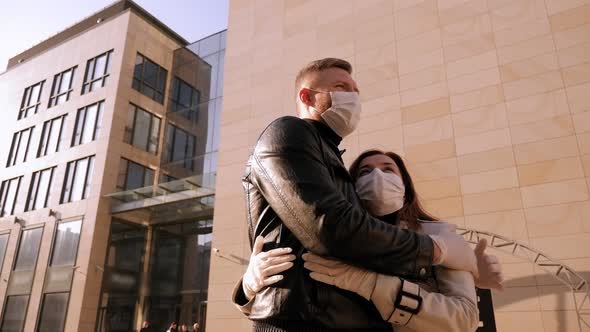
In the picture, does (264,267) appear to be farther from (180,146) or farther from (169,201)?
(180,146)

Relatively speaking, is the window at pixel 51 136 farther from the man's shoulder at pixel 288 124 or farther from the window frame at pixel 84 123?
the man's shoulder at pixel 288 124

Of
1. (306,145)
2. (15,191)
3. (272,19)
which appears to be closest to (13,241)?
(15,191)

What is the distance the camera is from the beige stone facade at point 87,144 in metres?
20.8

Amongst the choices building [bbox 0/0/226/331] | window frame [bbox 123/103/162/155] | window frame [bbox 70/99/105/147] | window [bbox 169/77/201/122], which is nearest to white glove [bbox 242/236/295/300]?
building [bbox 0/0/226/331]

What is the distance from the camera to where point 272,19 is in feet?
58.2

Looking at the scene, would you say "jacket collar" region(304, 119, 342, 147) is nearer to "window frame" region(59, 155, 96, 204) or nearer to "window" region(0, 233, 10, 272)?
"window frame" region(59, 155, 96, 204)

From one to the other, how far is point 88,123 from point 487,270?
25715mm

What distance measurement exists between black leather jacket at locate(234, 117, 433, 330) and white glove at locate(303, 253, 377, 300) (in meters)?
0.03

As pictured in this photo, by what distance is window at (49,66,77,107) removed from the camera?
1035 inches

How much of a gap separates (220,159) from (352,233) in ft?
53.3

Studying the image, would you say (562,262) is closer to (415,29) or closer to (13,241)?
(415,29)

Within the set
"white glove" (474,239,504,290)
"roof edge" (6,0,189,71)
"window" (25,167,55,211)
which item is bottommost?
"white glove" (474,239,504,290)

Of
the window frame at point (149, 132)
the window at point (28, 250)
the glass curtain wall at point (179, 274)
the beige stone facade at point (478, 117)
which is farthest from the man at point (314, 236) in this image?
the window at point (28, 250)

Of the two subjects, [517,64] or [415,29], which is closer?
[517,64]
